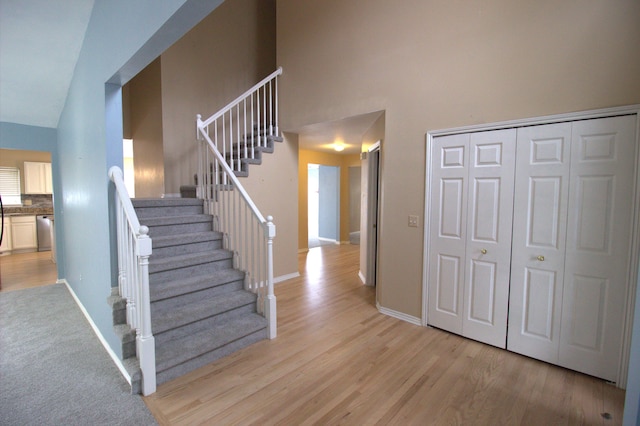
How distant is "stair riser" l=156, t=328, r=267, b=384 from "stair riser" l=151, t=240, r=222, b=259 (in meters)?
1.19

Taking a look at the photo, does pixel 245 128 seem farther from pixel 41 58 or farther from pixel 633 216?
pixel 633 216

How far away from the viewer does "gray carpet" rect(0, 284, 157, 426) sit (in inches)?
75.1

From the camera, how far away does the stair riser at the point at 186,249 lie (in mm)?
3096

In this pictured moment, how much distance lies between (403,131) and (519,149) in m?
1.09

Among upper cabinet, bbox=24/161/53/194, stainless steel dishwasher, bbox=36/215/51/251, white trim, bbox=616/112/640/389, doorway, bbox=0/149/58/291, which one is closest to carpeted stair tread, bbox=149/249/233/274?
white trim, bbox=616/112/640/389

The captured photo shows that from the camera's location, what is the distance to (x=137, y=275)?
2092 mm

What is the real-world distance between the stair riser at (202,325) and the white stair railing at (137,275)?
230mm

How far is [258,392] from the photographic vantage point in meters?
2.12

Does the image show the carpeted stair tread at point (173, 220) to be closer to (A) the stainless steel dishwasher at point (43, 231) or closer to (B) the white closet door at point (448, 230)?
(B) the white closet door at point (448, 230)

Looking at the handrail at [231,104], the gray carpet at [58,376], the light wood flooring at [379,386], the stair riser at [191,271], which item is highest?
the handrail at [231,104]

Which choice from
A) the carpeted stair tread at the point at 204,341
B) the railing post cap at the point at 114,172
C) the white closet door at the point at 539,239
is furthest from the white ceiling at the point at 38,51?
the white closet door at the point at 539,239

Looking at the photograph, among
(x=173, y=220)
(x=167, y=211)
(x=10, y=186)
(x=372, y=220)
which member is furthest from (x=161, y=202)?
(x=10, y=186)

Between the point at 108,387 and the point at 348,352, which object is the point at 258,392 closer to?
the point at 348,352

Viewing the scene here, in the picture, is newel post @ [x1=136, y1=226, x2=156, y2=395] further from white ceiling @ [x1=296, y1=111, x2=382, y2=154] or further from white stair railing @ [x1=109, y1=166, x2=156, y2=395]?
white ceiling @ [x1=296, y1=111, x2=382, y2=154]
